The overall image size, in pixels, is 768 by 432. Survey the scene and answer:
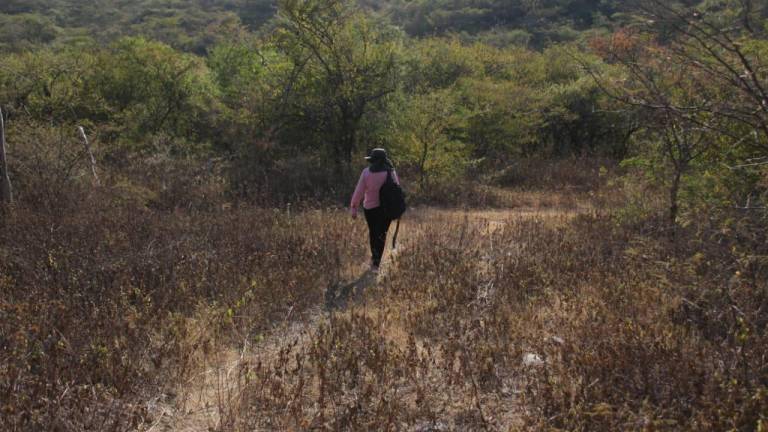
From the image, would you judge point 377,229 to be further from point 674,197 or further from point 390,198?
point 674,197

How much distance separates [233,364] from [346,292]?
186 centimetres

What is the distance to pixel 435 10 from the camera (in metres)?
53.3

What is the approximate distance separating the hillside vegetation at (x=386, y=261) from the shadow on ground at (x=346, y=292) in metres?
0.03

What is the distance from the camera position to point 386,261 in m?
7.16

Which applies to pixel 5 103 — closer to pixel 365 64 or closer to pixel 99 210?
pixel 99 210

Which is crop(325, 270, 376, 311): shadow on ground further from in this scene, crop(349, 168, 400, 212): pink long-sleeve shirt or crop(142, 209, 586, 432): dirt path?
crop(349, 168, 400, 212): pink long-sleeve shirt

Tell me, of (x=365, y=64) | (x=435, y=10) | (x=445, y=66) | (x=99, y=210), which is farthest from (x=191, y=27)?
(x=99, y=210)

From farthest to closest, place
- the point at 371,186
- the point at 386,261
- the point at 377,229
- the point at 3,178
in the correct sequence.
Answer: the point at 3,178
the point at 386,261
the point at 377,229
the point at 371,186

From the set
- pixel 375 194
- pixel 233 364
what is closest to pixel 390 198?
pixel 375 194

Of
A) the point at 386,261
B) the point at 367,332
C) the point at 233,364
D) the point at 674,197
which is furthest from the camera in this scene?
the point at 386,261

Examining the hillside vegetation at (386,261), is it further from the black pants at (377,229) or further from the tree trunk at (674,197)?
the black pants at (377,229)

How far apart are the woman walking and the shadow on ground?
1.22ft

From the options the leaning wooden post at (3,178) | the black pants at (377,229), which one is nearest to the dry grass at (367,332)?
the black pants at (377,229)

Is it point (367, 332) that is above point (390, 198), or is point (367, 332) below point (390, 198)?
below
